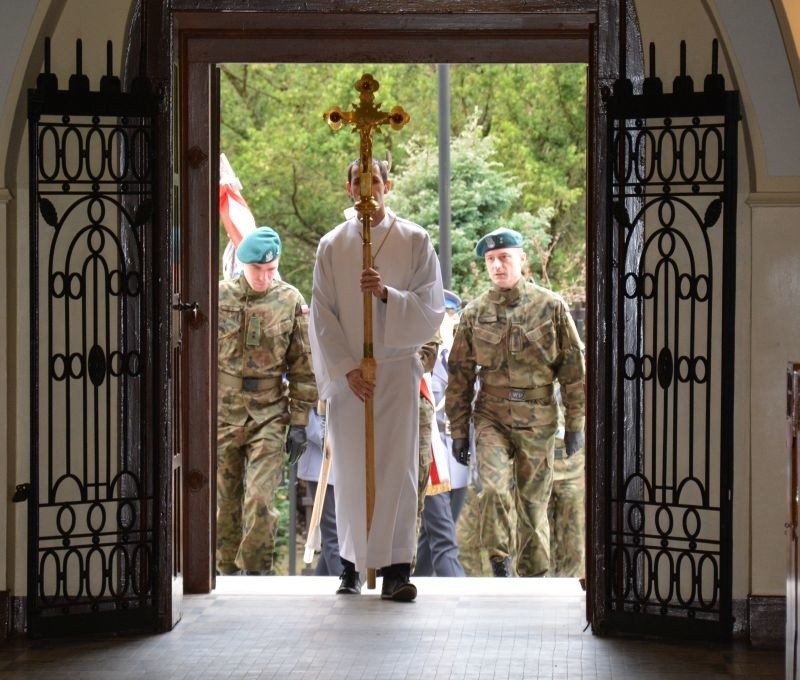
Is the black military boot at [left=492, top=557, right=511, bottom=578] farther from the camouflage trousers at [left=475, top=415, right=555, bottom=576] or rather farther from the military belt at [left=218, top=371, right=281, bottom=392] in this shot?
the military belt at [left=218, top=371, right=281, bottom=392]

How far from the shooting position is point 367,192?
7137 mm

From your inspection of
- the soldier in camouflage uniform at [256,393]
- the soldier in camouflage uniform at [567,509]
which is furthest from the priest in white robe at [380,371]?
the soldier in camouflage uniform at [567,509]

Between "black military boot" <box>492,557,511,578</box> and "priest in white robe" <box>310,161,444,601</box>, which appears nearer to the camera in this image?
"priest in white robe" <box>310,161,444,601</box>

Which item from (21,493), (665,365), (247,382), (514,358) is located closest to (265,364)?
(247,382)

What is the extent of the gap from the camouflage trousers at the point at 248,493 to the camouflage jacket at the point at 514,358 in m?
0.95

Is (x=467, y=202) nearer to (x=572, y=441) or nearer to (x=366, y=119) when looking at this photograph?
(x=572, y=441)

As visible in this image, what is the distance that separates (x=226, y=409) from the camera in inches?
341

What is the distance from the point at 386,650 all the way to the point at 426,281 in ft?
5.98

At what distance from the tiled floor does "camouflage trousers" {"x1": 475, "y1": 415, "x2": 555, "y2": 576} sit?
1191 mm

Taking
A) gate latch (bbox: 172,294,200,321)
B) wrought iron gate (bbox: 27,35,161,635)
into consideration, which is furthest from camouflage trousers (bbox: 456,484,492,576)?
wrought iron gate (bbox: 27,35,161,635)

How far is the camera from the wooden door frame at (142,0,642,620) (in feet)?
21.4

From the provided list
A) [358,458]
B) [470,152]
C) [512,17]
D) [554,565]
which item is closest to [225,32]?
[512,17]

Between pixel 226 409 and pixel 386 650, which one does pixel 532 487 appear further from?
pixel 386 650

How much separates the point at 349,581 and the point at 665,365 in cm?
187
